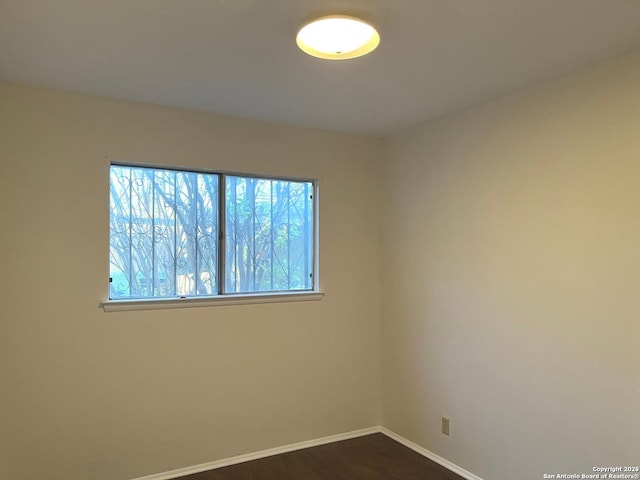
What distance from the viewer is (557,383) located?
99.4 inches

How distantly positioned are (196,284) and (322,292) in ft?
3.22

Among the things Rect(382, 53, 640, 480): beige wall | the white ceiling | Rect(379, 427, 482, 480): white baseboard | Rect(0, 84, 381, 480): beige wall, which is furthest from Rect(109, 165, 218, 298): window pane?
Rect(379, 427, 482, 480): white baseboard

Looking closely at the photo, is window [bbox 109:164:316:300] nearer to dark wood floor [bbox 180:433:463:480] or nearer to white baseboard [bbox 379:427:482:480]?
dark wood floor [bbox 180:433:463:480]

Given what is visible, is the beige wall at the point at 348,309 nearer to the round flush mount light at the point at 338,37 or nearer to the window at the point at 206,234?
the window at the point at 206,234

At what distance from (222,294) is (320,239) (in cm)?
88

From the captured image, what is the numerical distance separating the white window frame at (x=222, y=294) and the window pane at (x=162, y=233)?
41mm

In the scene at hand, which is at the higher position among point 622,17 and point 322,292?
point 622,17

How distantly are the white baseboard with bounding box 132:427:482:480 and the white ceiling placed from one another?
2431 millimetres

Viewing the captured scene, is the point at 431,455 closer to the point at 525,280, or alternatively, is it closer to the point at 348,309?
the point at 348,309

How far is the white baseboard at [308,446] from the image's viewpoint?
10.0 ft

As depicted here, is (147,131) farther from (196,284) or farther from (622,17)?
(622,17)

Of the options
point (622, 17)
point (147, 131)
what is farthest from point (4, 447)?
point (622, 17)

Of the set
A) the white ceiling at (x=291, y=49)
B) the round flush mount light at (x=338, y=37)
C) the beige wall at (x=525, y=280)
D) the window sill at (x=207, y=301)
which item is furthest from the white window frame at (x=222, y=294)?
the round flush mount light at (x=338, y=37)

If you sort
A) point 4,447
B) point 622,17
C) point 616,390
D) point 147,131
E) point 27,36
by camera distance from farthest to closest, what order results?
point 147,131
point 4,447
point 616,390
point 27,36
point 622,17
